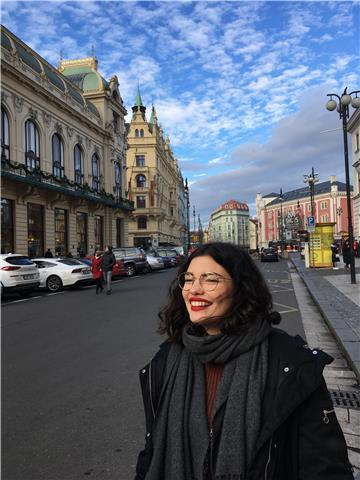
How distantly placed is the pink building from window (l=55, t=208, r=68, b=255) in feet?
147

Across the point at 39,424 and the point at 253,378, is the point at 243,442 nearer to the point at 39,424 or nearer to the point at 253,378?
the point at 253,378

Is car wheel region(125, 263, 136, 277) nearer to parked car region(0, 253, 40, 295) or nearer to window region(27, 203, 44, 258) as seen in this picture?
window region(27, 203, 44, 258)

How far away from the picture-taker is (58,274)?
683 inches

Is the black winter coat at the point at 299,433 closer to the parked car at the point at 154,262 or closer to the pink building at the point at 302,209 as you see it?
the parked car at the point at 154,262

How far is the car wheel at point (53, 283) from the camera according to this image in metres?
17.4

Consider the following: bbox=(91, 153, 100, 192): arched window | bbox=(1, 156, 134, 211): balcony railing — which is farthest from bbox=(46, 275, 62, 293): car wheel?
bbox=(91, 153, 100, 192): arched window

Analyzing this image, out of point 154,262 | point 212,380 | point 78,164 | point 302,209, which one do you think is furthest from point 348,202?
point 302,209

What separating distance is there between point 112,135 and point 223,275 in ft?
149

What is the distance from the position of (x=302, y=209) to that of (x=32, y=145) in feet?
300

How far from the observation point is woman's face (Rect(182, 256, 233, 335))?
74.2 inches

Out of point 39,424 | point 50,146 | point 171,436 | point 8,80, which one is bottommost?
point 39,424

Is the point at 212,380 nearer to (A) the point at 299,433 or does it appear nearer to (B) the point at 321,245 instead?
(A) the point at 299,433

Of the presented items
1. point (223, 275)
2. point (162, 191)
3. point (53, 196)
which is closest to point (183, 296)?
point (223, 275)

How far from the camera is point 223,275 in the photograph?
1.92m
